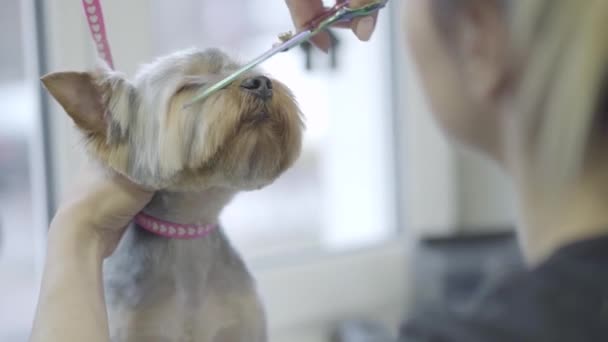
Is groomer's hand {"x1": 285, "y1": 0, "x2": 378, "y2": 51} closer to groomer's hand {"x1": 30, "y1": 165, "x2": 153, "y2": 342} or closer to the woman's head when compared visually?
the woman's head

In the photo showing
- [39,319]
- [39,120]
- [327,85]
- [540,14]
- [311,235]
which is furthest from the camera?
[311,235]

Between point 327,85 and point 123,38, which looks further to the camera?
point 327,85

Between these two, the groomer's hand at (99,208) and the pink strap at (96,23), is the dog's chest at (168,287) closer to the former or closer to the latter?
the groomer's hand at (99,208)

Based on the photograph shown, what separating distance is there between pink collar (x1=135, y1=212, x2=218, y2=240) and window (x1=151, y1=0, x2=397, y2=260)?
345 millimetres

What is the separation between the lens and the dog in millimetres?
740

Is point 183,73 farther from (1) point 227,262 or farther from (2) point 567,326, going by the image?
(2) point 567,326

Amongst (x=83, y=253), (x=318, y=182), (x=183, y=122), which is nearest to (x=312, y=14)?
(x=183, y=122)

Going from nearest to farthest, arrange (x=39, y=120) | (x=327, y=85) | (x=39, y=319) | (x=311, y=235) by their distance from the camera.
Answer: (x=39, y=319) < (x=39, y=120) < (x=327, y=85) < (x=311, y=235)

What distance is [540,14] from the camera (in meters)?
0.49

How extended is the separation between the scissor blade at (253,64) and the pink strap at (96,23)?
0.10 m

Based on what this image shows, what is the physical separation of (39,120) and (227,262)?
0.24 meters

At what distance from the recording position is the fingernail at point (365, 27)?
0.73 meters

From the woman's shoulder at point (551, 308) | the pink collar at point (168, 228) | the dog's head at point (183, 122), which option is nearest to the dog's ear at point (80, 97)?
the dog's head at point (183, 122)

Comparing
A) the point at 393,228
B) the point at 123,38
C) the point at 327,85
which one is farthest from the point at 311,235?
the point at 123,38
